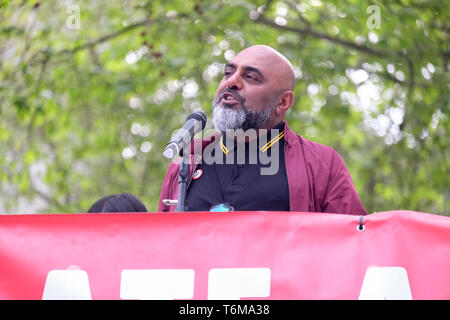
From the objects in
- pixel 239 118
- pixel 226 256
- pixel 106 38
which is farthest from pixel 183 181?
pixel 106 38

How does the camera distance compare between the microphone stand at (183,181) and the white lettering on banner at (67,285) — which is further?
the microphone stand at (183,181)

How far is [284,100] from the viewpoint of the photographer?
3.33 m

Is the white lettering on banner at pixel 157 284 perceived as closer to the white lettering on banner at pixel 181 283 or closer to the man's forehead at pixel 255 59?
the white lettering on banner at pixel 181 283

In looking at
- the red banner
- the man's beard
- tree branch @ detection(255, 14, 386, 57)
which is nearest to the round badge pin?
the man's beard

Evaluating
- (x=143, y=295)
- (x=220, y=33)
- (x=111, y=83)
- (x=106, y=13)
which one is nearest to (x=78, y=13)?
(x=106, y=13)

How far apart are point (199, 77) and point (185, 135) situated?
511 cm

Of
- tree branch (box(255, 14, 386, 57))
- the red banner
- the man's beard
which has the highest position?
tree branch (box(255, 14, 386, 57))

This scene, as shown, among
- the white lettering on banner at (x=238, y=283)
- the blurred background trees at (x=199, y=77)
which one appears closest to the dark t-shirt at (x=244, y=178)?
the white lettering on banner at (x=238, y=283)

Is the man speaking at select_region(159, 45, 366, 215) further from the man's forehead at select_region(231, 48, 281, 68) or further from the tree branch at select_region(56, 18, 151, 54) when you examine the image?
the tree branch at select_region(56, 18, 151, 54)

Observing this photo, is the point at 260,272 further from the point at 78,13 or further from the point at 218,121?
the point at 78,13

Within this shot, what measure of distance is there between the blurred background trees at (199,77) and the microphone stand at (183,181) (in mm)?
3749

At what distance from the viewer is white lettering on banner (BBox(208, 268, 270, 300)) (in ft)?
8.30

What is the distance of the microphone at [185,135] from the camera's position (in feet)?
8.27

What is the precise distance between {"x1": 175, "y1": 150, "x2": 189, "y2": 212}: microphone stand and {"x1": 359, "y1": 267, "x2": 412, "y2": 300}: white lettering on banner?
2.55ft
